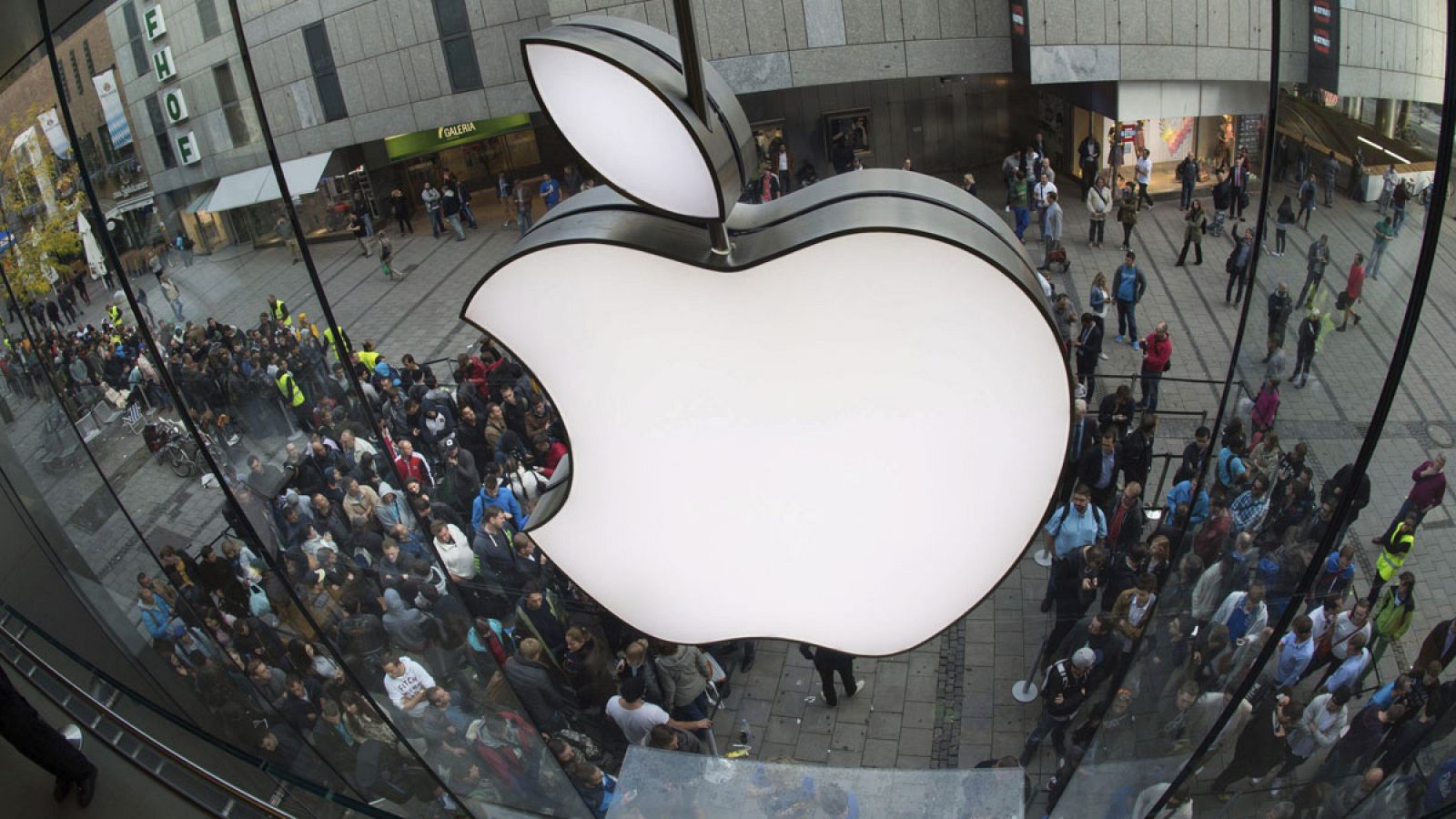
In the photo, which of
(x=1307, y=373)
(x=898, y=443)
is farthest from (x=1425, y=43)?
(x=898, y=443)

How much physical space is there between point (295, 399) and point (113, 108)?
229 cm

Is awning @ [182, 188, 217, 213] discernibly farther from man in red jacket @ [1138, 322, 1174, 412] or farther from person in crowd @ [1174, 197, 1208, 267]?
person in crowd @ [1174, 197, 1208, 267]

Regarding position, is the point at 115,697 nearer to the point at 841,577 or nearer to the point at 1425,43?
the point at 841,577

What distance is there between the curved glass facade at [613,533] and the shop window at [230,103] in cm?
2

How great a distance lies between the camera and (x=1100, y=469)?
8531 millimetres

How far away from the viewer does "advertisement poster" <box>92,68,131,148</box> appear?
16.9 ft

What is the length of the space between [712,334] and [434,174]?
14.8m

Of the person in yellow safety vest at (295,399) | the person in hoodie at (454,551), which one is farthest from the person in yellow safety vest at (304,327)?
the person in hoodie at (454,551)

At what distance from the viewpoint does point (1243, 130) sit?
803cm

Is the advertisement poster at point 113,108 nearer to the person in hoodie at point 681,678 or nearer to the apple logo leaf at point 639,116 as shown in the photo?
the apple logo leaf at point 639,116

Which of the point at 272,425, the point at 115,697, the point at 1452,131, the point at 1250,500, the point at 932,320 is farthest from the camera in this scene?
the point at 272,425

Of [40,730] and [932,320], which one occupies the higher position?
[932,320]

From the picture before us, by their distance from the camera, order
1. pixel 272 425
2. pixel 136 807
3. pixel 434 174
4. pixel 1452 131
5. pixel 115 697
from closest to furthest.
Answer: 1. pixel 1452 131
2. pixel 136 807
3. pixel 115 697
4. pixel 272 425
5. pixel 434 174

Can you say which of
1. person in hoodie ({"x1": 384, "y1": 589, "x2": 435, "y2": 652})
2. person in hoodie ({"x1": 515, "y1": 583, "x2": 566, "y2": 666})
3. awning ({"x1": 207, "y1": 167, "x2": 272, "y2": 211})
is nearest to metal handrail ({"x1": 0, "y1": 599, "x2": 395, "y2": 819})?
person in hoodie ({"x1": 384, "y1": 589, "x2": 435, "y2": 652})
